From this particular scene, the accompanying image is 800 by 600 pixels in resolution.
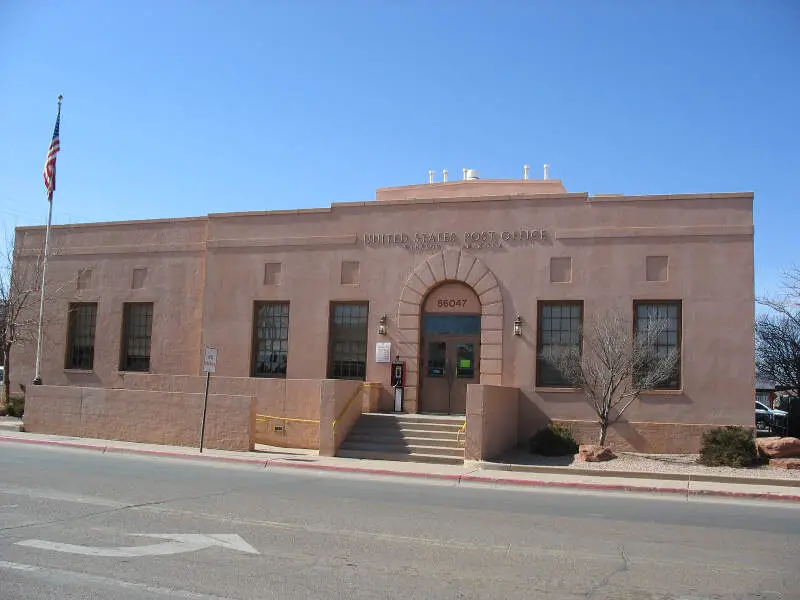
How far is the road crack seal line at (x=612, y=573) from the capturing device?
659cm

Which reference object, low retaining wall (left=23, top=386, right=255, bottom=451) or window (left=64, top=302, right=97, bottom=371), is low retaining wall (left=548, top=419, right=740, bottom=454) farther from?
window (left=64, top=302, right=97, bottom=371)

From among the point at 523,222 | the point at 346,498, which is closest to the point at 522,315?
the point at 523,222

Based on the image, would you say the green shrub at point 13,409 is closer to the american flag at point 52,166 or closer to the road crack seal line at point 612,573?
the american flag at point 52,166

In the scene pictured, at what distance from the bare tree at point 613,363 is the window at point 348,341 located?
5448mm

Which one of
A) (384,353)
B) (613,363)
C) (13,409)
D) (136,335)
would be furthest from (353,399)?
(13,409)

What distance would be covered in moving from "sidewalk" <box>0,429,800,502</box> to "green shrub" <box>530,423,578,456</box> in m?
2.03

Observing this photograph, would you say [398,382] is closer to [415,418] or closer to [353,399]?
[415,418]

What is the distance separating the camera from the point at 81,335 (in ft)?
89.0

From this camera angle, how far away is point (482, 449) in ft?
57.4

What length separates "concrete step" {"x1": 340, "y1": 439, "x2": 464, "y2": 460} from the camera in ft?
59.8

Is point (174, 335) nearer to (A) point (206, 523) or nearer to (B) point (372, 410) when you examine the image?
(B) point (372, 410)

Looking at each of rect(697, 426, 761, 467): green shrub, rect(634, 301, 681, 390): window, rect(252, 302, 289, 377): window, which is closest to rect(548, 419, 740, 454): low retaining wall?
rect(634, 301, 681, 390): window

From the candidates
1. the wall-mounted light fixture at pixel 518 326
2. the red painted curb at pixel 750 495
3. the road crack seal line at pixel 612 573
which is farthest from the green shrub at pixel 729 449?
the road crack seal line at pixel 612 573

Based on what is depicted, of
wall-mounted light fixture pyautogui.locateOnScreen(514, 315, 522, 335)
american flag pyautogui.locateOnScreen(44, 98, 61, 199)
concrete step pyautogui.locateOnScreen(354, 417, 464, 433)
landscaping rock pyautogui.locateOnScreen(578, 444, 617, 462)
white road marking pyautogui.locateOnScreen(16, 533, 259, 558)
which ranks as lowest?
white road marking pyautogui.locateOnScreen(16, 533, 259, 558)
